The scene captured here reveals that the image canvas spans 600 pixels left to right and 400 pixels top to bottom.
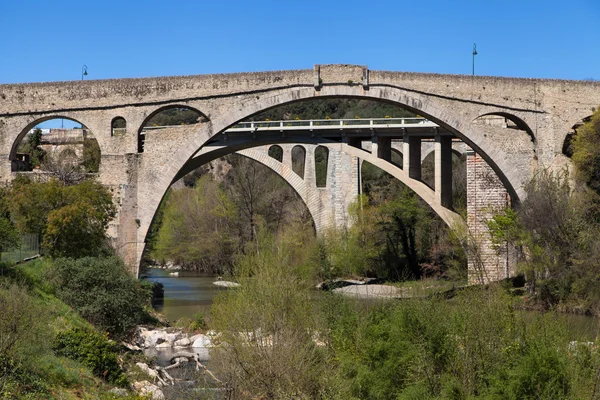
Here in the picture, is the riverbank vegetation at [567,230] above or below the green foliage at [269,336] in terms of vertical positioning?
above

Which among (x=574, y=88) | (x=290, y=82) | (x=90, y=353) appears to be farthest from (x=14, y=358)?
(x=574, y=88)

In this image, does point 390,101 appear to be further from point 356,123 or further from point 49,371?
point 356,123

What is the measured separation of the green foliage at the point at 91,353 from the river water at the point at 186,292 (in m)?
3.69

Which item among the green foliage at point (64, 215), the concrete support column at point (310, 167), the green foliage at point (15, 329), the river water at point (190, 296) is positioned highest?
the concrete support column at point (310, 167)

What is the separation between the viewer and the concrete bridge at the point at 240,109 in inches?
1268

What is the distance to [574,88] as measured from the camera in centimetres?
3300

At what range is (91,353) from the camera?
21.8 m

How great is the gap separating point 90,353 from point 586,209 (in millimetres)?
→ 17362

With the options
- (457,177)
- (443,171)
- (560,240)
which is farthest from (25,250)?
(457,177)

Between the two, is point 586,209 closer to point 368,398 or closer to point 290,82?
point 290,82

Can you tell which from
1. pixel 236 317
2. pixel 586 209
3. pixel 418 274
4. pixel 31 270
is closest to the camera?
pixel 236 317

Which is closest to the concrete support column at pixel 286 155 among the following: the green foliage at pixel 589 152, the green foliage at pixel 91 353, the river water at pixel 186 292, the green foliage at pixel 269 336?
the river water at pixel 186 292

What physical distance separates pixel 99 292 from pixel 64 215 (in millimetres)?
4106

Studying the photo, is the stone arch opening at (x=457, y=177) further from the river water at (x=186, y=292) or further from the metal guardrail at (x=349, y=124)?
the river water at (x=186, y=292)
